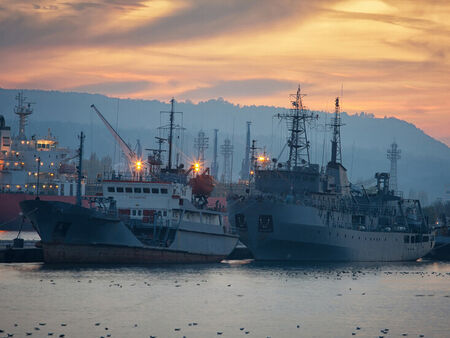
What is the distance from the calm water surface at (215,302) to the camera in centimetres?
4047

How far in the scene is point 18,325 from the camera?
39031mm

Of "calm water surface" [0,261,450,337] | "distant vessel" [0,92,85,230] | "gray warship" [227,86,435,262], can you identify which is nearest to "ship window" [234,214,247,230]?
"gray warship" [227,86,435,262]

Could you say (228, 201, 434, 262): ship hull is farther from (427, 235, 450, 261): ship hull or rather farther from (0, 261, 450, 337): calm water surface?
(427, 235, 450, 261): ship hull

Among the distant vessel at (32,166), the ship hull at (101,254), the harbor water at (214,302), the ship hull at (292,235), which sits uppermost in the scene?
the distant vessel at (32,166)

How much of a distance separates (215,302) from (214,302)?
0.06 m

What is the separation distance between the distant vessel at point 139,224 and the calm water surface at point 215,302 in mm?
1228

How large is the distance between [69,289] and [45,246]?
985 cm

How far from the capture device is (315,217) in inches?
2889

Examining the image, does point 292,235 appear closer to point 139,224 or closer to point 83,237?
point 139,224

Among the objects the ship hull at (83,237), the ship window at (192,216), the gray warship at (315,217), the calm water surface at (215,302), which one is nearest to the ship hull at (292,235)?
the gray warship at (315,217)

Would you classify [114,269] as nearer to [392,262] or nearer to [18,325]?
[18,325]

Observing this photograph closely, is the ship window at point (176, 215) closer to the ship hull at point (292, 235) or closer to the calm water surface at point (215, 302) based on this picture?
the calm water surface at point (215, 302)

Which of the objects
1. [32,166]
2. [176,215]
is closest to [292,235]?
[176,215]

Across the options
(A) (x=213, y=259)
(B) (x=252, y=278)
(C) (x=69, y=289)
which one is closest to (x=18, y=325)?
(C) (x=69, y=289)
